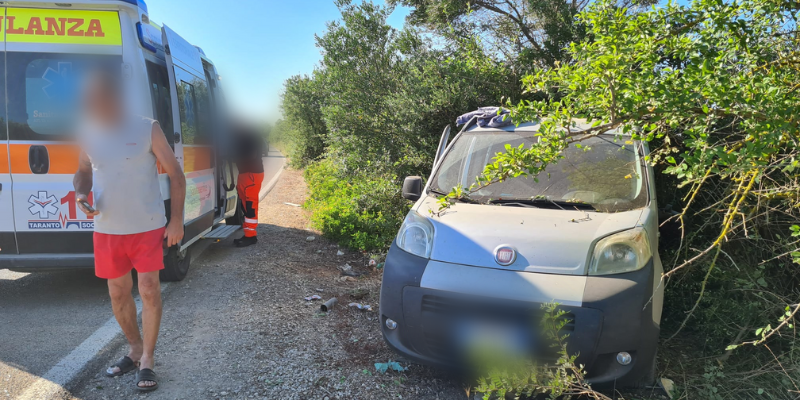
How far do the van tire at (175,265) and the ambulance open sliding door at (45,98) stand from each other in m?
1.05

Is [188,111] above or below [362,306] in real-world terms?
above

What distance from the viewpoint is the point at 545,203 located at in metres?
3.93

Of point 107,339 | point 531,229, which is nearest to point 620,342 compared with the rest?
point 531,229

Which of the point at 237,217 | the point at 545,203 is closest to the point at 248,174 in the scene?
the point at 237,217

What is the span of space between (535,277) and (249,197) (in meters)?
5.57

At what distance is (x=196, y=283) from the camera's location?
5734 mm

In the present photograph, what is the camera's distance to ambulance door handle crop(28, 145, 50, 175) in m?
4.57

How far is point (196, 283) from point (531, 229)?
3.84m

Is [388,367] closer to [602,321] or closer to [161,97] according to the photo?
[602,321]

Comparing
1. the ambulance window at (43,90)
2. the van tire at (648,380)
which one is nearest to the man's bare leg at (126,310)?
the ambulance window at (43,90)

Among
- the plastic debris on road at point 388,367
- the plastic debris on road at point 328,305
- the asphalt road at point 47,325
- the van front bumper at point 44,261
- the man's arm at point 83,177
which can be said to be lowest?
the asphalt road at point 47,325

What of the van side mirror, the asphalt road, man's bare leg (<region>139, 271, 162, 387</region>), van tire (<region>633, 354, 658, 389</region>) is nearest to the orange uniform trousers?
the asphalt road

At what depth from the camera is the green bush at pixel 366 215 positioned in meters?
7.61

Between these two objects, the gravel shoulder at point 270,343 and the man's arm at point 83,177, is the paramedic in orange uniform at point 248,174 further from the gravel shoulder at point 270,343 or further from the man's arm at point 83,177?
the man's arm at point 83,177
